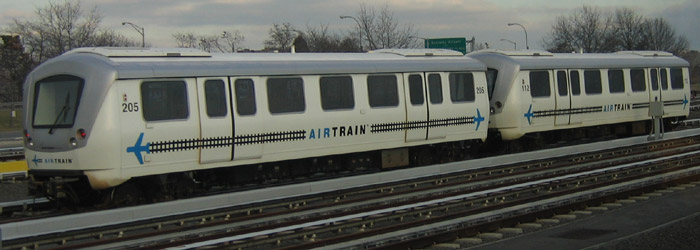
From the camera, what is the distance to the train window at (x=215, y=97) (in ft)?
45.3

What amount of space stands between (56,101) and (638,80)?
1810cm

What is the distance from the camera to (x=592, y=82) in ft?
74.9

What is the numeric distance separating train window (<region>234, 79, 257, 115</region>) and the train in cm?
3

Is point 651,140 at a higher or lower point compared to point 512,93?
lower

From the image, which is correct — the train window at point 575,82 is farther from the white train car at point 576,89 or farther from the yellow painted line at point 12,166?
the yellow painted line at point 12,166

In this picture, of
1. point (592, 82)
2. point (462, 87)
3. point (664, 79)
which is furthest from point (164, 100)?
point (664, 79)

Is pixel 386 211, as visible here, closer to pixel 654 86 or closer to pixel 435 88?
pixel 435 88

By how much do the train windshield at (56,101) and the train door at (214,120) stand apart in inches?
80.7

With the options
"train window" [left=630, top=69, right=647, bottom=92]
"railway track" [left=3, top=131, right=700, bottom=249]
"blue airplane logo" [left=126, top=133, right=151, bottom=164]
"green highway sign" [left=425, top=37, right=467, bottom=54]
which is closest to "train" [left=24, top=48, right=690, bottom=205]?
"blue airplane logo" [left=126, top=133, right=151, bottom=164]

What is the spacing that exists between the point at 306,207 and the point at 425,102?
5976mm

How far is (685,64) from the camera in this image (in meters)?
27.2

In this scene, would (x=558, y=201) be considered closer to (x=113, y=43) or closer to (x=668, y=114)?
(x=668, y=114)

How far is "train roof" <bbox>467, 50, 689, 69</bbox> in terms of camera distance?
20984 millimetres

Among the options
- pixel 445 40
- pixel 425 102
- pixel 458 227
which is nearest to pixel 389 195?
pixel 458 227
